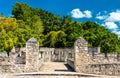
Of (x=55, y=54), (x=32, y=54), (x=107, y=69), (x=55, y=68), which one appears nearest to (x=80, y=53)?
(x=107, y=69)

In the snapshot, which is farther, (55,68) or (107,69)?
(55,68)

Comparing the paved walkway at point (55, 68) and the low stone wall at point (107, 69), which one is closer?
the low stone wall at point (107, 69)

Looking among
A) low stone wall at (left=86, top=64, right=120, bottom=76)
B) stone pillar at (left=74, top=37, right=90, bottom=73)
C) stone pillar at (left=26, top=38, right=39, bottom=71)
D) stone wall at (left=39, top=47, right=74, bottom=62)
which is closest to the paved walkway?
stone pillar at (left=26, top=38, right=39, bottom=71)

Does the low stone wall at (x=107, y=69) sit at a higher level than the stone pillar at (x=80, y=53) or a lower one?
lower

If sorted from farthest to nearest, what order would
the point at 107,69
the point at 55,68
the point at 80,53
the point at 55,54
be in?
the point at 55,54 < the point at 55,68 < the point at 80,53 < the point at 107,69

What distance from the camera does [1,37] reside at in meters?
38.6

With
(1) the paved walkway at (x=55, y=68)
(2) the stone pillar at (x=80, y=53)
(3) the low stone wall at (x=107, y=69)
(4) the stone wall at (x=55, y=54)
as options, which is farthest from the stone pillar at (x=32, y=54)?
(4) the stone wall at (x=55, y=54)

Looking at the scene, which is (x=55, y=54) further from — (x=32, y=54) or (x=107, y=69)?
(x=107, y=69)

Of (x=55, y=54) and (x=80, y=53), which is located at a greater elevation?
(x=55, y=54)

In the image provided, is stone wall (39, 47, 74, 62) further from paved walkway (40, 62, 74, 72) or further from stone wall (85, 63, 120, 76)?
stone wall (85, 63, 120, 76)

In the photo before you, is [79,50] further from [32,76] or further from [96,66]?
[32,76]

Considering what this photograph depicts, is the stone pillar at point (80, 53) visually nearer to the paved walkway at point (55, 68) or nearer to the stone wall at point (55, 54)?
the paved walkway at point (55, 68)

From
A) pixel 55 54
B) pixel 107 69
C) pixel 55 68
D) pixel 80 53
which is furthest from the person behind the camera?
pixel 55 54

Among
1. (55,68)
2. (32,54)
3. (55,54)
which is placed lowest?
(55,68)
